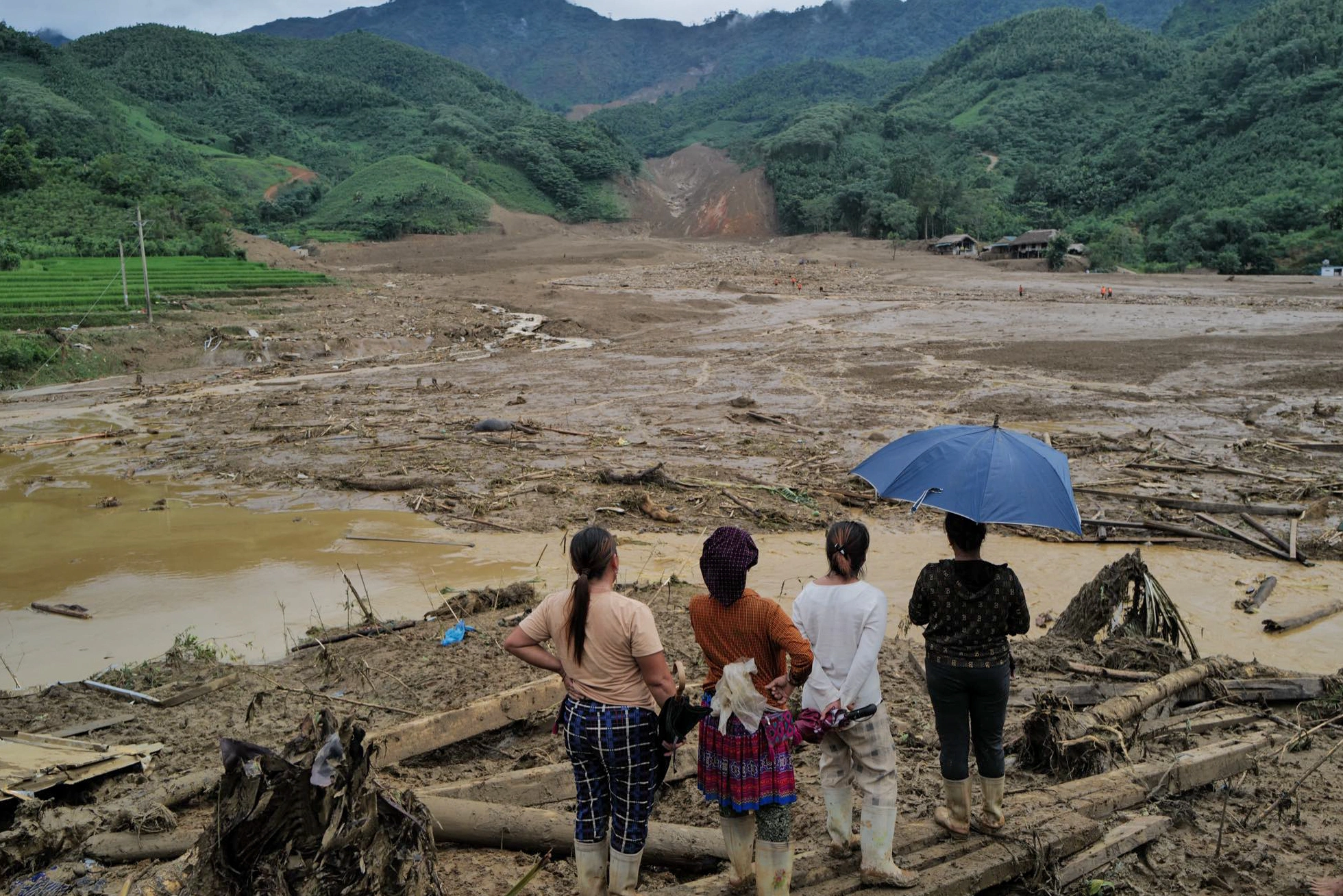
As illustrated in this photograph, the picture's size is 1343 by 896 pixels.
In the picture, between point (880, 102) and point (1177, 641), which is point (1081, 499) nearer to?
point (1177, 641)

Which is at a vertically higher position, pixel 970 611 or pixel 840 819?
pixel 970 611

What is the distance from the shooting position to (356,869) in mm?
2725

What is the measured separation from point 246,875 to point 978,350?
79.3 feet

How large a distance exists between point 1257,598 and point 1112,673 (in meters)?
3.65

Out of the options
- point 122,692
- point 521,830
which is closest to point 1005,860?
point 521,830

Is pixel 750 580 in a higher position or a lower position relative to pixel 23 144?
lower

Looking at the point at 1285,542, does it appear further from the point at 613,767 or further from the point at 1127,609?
the point at 613,767

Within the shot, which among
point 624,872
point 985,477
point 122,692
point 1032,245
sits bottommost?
point 122,692

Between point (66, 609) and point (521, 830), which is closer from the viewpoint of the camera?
point (521, 830)

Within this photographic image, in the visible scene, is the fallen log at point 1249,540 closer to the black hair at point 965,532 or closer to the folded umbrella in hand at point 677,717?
the black hair at point 965,532

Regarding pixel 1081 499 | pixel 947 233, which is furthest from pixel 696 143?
pixel 1081 499

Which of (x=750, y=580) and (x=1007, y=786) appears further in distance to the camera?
(x=750, y=580)

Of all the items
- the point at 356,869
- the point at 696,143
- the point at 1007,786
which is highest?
the point at 696,143

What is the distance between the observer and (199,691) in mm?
5816
